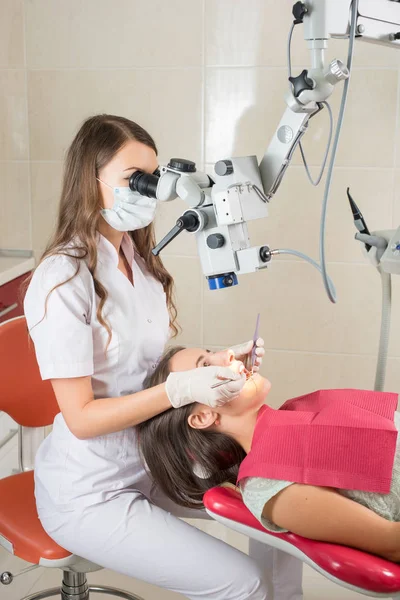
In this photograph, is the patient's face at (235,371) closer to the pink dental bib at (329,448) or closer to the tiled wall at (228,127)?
the pink dental bib at (329,448)

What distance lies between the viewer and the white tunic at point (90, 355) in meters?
1.54

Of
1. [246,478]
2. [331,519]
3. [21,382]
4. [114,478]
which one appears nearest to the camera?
[331,519]

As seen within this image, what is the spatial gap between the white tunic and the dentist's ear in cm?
18

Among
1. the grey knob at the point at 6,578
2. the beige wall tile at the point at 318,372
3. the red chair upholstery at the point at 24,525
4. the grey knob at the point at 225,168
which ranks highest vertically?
the grey knob at the point at 225,168

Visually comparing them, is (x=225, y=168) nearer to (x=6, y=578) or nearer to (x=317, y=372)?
(x=6, y=578)

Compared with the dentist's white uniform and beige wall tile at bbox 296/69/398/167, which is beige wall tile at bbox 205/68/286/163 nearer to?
beige wall tile at bbox 296/69/398/167

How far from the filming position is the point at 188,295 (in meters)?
2.62

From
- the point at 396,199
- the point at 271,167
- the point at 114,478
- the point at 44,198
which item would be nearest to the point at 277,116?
the point at 396,199

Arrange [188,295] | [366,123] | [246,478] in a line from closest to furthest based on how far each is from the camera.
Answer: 1. [246,478]
2. [366,123]
3. [188,295]

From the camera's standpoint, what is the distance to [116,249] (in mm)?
1764

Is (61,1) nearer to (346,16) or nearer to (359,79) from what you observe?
(359,79)

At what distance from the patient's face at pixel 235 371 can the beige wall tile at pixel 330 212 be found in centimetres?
95

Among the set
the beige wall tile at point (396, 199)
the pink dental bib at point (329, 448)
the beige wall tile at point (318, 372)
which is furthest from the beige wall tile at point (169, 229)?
the pink dental bib at point (329, 448)

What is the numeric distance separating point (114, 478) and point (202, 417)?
0.82ft
